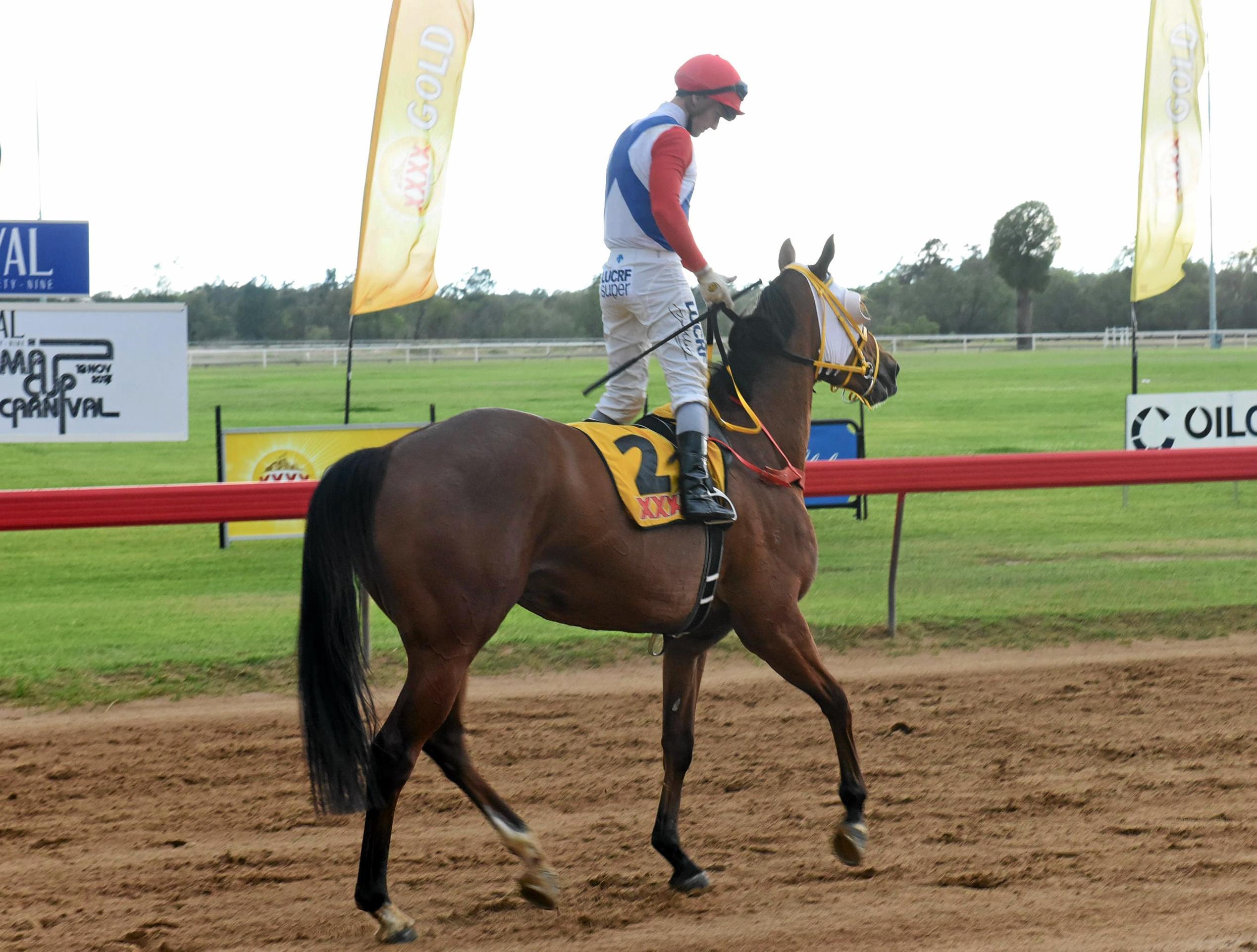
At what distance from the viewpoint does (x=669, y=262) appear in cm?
422

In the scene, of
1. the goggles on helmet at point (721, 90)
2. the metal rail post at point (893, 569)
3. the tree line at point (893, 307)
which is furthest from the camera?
the tree line at point (893, 307)

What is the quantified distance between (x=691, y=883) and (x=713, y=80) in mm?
2667

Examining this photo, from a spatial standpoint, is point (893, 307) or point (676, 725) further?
point (893, 307)

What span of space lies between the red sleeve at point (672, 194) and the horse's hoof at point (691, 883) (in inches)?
76.7

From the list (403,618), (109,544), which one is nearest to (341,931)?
(403,618)

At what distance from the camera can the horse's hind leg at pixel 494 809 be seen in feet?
12.0

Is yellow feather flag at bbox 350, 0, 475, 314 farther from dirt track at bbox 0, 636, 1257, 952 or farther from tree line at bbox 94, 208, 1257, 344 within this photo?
tree line at bbox 94, 208, 1257, 344

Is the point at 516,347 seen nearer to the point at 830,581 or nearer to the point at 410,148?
the point at 410,148

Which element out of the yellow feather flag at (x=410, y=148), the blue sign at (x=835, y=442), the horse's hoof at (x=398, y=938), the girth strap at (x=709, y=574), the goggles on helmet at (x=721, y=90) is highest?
the yellow feather flag at (x=410, y=148)

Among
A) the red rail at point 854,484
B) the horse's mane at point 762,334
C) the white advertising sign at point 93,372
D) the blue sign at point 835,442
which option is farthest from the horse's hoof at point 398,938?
the blue sign at point 835,442

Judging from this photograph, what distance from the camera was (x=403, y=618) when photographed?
3498 millimetres

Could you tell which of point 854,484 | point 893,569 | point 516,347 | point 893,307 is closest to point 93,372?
A: point 854,484

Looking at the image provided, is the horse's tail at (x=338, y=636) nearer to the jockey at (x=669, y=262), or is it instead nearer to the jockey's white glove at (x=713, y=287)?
the jockey at (x=669, y=262)

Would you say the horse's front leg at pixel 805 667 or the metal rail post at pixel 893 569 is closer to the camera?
the horse's front leg at pixel 805 667
